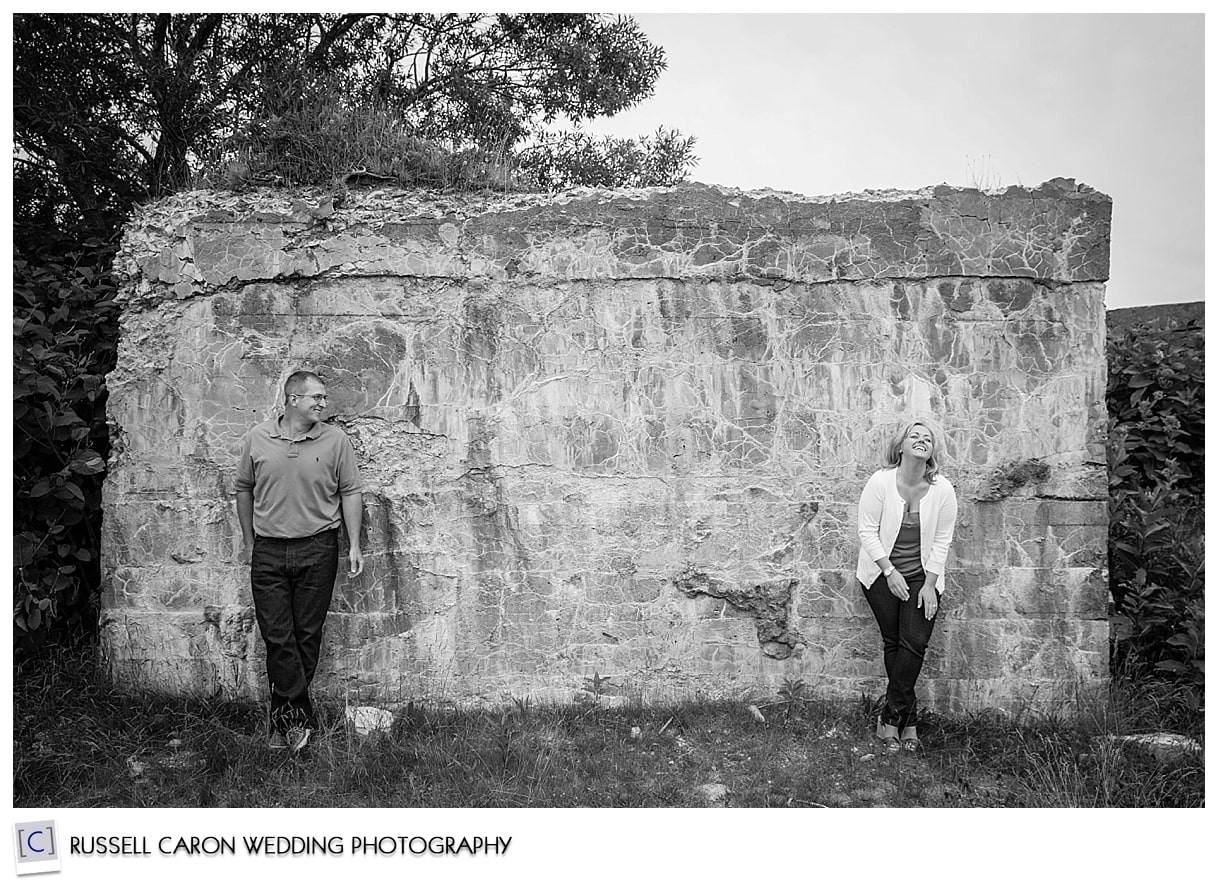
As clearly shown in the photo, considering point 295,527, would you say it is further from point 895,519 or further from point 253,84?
point 253,84

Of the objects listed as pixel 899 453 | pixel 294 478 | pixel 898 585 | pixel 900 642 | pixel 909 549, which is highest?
pixel 899 453

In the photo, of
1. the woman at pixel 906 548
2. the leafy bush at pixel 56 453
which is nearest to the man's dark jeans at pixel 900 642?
the woman at pixel 906 548

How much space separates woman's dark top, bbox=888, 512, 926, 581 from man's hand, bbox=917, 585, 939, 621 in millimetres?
93

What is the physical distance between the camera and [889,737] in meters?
3.65

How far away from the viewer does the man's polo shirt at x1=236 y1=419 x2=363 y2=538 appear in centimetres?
354

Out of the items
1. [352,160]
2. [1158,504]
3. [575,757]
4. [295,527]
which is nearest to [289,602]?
[295,527]

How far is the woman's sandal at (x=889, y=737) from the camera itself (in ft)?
11.9

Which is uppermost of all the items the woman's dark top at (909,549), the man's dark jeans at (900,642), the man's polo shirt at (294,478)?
the man's polo shirt at (294,478)

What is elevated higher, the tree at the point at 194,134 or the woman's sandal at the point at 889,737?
the tree at the point at 194,134

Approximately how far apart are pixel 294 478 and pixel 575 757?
1.72 metres

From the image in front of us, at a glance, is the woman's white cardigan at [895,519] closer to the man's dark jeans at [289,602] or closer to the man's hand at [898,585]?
the man's hand at [898,585]

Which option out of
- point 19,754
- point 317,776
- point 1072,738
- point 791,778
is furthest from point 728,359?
point 19,754

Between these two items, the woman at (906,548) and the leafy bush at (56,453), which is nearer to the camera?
the woman at (906,548)
